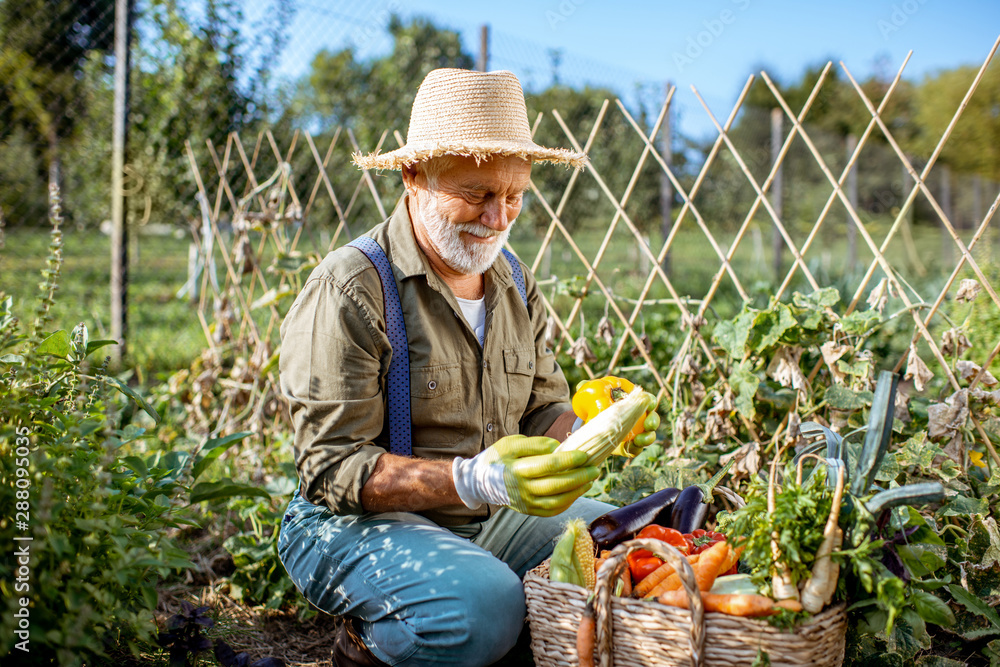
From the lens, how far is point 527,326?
2.19 metres

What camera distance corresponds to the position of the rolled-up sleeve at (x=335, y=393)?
1677 millimetres

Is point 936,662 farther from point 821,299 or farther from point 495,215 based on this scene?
point 495,215

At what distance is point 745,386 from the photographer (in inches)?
96.7

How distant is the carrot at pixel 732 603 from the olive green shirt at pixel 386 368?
26.5 inches

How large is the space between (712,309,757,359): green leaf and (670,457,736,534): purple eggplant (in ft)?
2.09

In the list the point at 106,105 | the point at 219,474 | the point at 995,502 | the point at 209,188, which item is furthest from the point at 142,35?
the point at 995,502

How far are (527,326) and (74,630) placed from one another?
1.41 meters

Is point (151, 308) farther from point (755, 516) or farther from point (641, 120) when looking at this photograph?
point (755, 516)

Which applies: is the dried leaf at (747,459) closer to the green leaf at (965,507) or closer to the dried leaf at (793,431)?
the dried leaf at (793,431)

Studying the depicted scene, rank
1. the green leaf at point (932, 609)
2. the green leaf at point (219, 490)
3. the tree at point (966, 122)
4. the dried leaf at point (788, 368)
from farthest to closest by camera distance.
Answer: the tree at point (966, 122) < the dried leaf at point (788, 368) < the green leaf at point (219, 490) < the green leaf at point (932, 609)

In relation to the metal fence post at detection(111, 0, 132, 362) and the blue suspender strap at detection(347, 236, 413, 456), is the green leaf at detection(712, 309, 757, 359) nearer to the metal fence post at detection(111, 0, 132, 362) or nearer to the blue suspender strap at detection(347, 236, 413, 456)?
the blue suspender strap at detection(347, 236, 413, 456)

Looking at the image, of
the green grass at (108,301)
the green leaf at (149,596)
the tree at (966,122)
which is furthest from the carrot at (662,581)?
the tree at (966,122)

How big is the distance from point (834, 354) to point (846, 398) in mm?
154

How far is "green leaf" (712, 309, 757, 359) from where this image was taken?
2.46 meters
